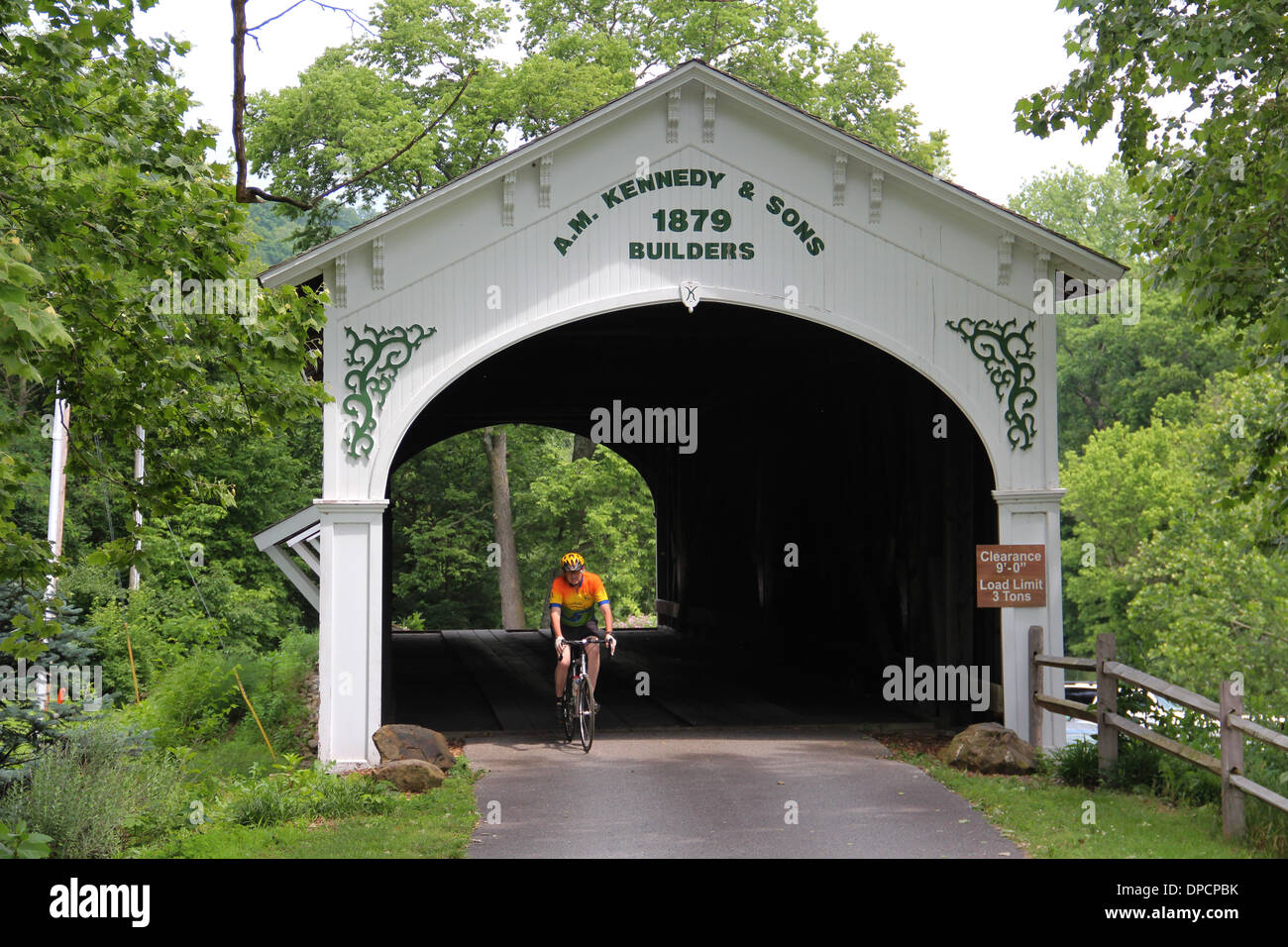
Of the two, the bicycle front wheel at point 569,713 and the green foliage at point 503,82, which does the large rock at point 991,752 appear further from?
the green foliage at point 503,82

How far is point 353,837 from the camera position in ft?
28.1

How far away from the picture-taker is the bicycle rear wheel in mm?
11766

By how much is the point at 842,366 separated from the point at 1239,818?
28.2 ft

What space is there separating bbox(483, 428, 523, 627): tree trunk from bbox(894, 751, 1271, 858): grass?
2733cm

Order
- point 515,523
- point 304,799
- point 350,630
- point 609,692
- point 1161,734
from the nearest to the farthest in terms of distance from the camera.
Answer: point 304,799 → point 1161,734 → point 350,630 → point 609,692 → point 515,523

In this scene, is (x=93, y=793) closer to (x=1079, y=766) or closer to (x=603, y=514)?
(x=1079, y=766)

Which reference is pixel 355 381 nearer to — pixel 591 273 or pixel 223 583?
pixel 591 273

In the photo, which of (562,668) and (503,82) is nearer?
(562,668)

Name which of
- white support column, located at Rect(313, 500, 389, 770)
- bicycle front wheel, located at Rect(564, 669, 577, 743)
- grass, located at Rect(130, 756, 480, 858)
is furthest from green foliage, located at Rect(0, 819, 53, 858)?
bicycle front wheel, located at Rect(564, 669, 577, 743)

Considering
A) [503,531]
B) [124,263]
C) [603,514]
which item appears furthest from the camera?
[503,531]

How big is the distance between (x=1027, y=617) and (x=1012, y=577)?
422 mm

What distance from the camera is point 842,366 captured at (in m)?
16.0

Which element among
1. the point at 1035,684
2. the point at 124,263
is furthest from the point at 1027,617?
the point at 124,263

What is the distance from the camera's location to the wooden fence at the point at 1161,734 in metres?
8.23
